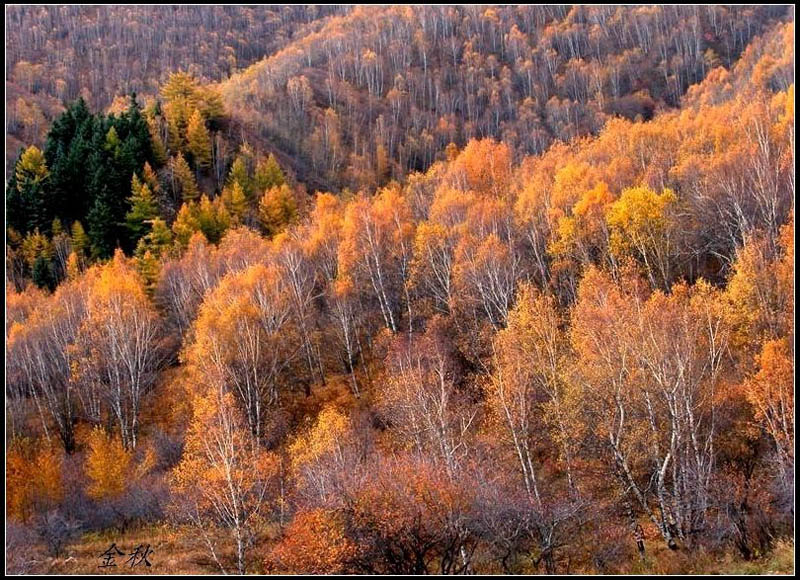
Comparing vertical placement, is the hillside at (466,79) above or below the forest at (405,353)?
above

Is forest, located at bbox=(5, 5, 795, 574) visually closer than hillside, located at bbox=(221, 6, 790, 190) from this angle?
Yes

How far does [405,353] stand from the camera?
133 ft

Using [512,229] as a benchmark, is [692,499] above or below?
below

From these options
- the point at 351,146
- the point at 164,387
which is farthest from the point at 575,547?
the point at 351,146

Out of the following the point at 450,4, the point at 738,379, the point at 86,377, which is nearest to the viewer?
the point at 738,379

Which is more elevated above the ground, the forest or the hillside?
the hillside

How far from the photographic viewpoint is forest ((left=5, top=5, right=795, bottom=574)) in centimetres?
2717

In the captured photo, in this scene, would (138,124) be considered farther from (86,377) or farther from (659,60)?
(659,60)

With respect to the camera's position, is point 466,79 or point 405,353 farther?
point 466,79

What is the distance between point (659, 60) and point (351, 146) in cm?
8599

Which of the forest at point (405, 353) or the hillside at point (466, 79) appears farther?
the hillside at point (466, 79)

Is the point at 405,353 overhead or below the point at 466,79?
below

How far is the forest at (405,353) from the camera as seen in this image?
27.2 meters

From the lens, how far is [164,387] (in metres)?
52.8
